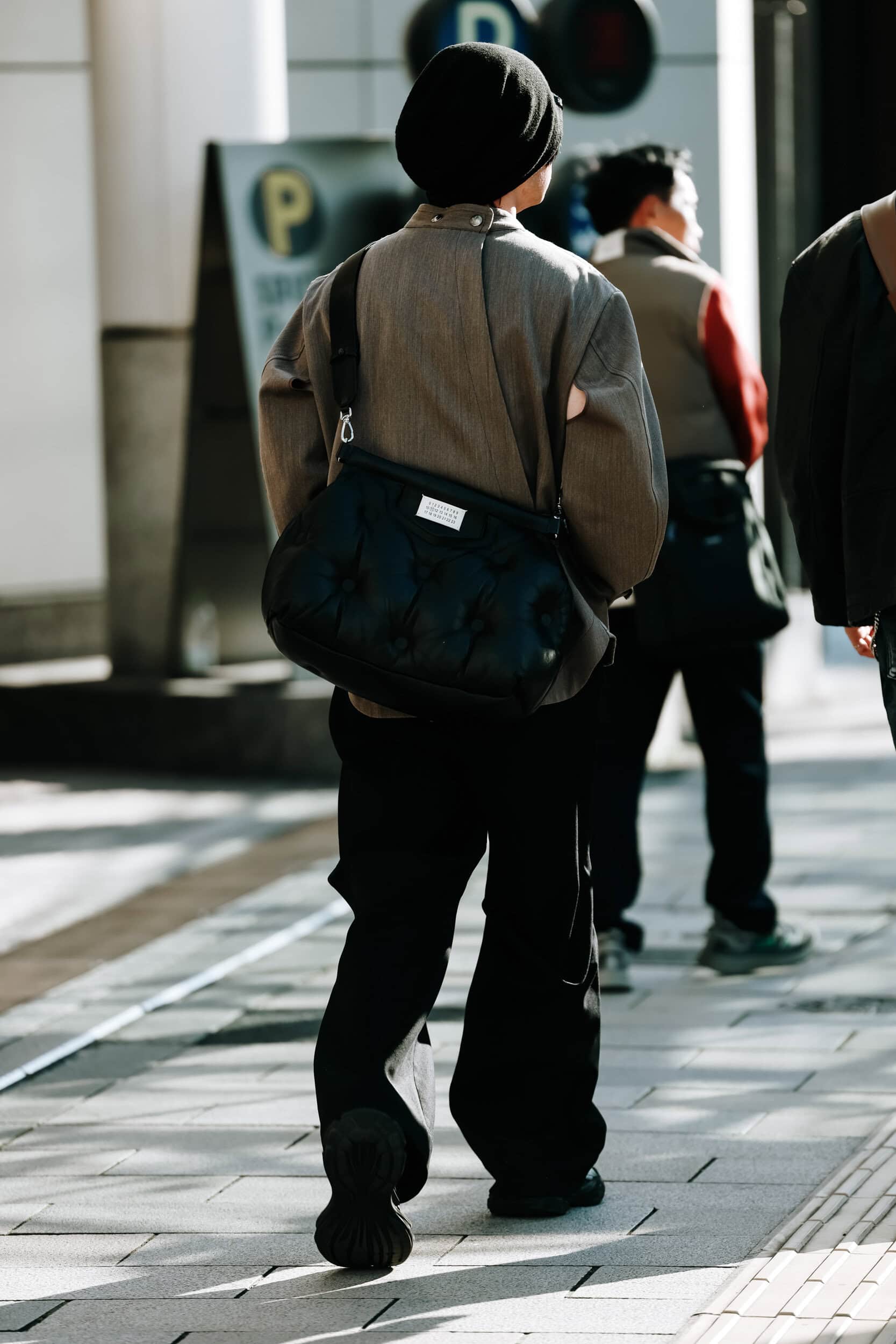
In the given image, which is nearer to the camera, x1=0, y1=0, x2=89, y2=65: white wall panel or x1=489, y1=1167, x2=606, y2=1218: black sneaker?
x1=489, y1=1167, x2=606, y2=1218: black sneaker

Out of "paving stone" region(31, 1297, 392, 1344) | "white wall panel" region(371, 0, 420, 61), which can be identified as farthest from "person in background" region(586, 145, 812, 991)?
"white wall panel" region(371, 0, 420, 61)

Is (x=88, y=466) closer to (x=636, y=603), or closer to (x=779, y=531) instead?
(x=779, y=531)

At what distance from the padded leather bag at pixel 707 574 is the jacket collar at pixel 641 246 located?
1.60ft

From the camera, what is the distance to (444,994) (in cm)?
533

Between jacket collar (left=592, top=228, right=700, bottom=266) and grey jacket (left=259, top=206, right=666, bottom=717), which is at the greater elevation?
jacket collar (left=592, top=228, right=700, bottom=266)

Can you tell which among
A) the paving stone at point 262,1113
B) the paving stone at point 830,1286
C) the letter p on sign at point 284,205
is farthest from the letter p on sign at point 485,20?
the paving stone at point 830,1286

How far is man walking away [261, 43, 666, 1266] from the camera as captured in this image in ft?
11.0

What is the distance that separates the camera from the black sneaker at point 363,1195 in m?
3.33

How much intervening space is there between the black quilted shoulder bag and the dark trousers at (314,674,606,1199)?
0.45ft

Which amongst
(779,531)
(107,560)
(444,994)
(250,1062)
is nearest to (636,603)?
(444,994)

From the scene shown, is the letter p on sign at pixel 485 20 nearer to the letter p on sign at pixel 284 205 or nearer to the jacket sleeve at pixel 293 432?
the letter p on sign at pixel 284 205

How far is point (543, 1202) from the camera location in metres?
3.67

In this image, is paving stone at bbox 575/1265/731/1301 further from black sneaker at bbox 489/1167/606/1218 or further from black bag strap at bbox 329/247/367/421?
black bag strap at bbox 329/247/367/421

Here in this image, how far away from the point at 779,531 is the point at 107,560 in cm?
321
